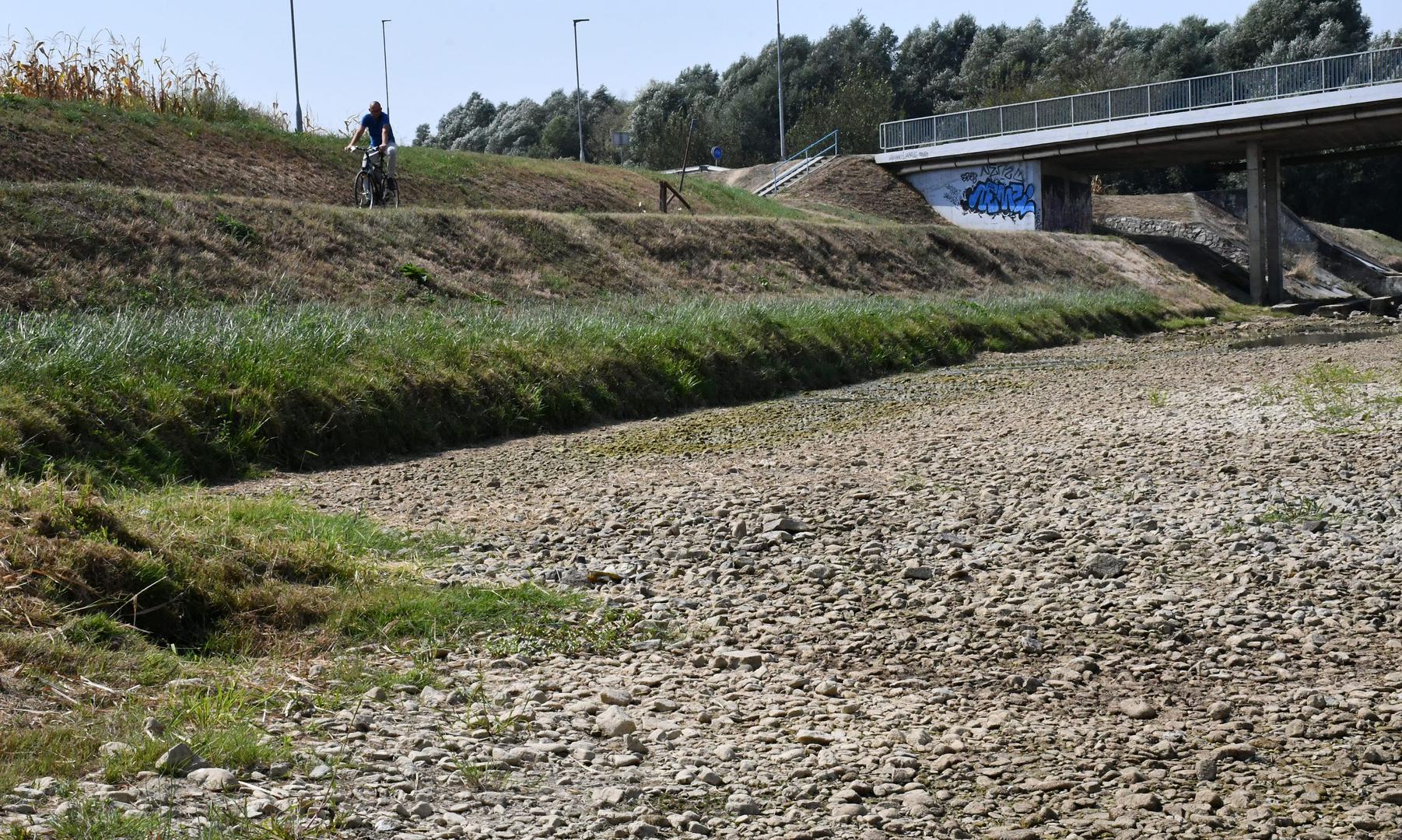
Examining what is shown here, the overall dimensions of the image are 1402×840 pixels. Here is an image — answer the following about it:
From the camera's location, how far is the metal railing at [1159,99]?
4150 centimetres

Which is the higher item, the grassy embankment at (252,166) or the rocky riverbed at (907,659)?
the grassy embankment at (252,166)

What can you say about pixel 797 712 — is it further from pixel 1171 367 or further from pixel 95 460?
pixel 1171 367

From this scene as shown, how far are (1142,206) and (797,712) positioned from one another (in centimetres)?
5953

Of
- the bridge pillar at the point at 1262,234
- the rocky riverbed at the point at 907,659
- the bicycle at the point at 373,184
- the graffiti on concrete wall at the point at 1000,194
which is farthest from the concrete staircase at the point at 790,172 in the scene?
the rocky riverbed at the point at 907,659

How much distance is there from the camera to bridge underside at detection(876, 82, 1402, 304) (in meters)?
43.2

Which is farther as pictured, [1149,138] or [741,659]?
[1149,138]

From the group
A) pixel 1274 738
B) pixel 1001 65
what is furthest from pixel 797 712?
pixel 1001 65

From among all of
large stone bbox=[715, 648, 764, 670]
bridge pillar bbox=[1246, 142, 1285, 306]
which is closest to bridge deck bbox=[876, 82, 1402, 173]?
bridge pillar bbox=[1246, 142, 1285, 306]

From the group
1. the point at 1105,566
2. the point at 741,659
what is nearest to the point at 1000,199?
the point at 1105,566

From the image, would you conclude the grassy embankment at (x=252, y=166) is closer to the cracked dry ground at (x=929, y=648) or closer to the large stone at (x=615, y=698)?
the cracked dry ground at (x=929, y=648)

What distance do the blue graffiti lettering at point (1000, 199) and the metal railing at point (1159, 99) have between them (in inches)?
82.0

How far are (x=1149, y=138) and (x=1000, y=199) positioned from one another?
289 inches

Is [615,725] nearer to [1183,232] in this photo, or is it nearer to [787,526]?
[787,526]

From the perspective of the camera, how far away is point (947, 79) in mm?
94750
